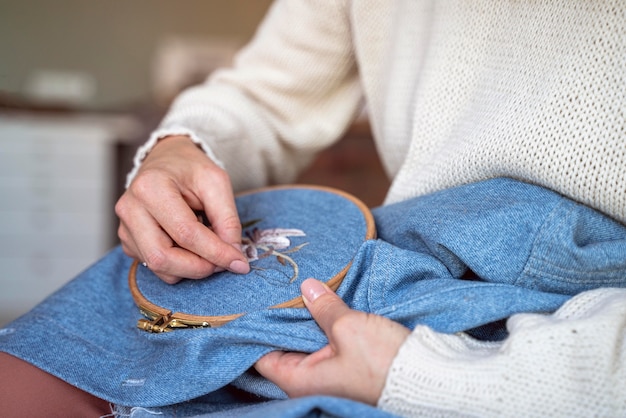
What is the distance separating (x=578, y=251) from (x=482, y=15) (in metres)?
0.30

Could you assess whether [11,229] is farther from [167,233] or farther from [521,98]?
[521,98]

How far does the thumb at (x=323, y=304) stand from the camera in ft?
1.57

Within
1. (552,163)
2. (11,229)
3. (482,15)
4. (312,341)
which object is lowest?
(11,229)

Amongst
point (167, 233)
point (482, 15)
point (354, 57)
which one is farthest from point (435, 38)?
point (167, 233)

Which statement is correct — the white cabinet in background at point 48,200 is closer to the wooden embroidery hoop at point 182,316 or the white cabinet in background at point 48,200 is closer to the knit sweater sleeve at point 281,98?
the knit sweater sleeve at point 281,98

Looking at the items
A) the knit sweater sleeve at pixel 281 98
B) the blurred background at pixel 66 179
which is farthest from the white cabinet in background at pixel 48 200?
the knit sweater sleeve at pixel 281 98

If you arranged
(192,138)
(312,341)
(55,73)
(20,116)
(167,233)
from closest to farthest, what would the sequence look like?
(312,341), (167,233), (192,138), (20,116), (55,73)

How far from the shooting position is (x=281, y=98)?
977 millimetres

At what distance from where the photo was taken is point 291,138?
990 mm

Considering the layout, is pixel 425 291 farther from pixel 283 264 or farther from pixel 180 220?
pixel 180 220

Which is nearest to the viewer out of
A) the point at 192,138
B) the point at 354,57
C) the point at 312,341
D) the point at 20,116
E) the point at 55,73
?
the point at 312,341

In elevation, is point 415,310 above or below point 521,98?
below

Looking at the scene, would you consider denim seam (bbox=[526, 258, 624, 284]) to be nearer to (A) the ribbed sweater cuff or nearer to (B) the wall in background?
(A) the ribbed sweater cuff

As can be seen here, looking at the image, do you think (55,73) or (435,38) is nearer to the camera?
(435,38)
